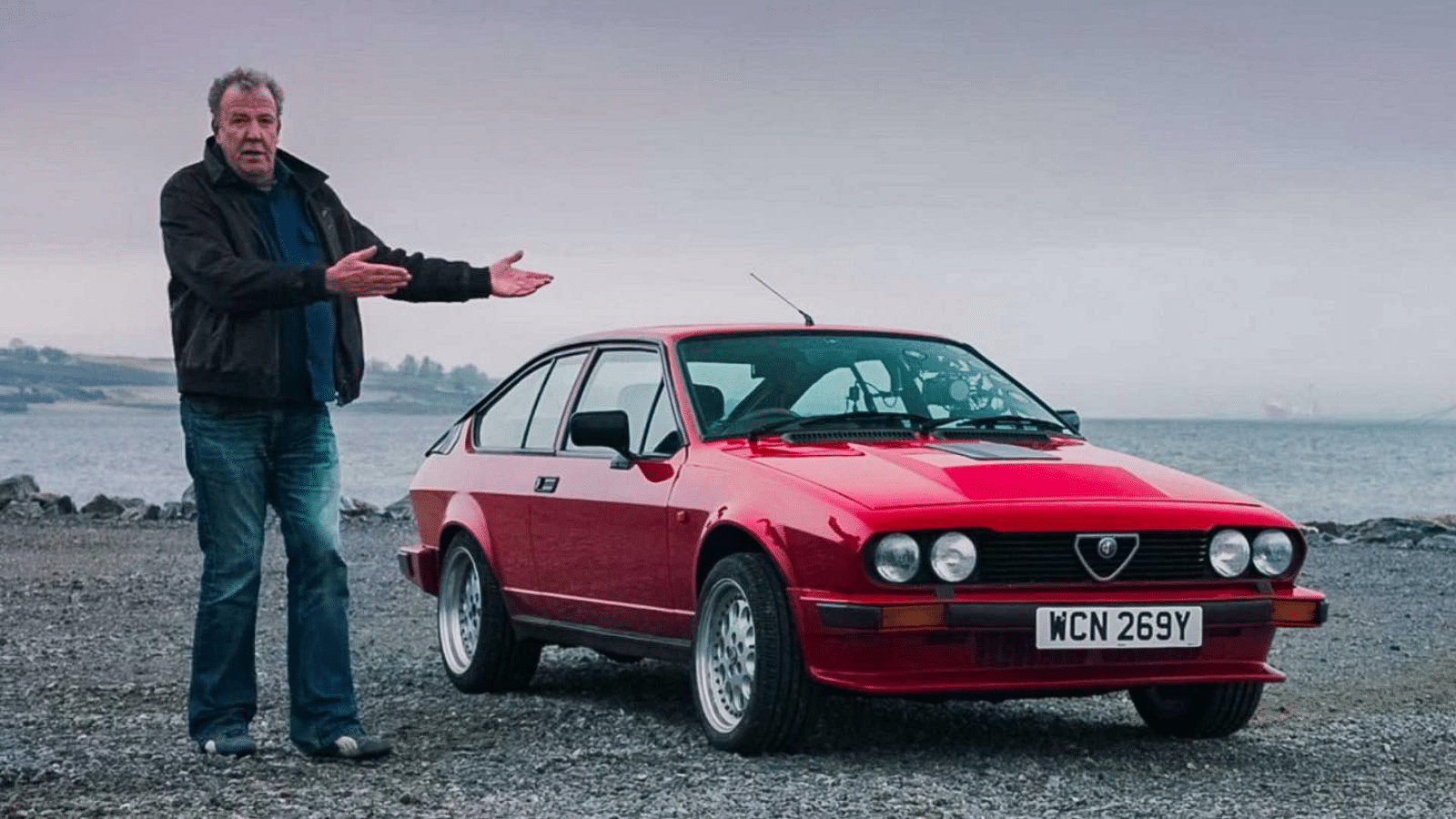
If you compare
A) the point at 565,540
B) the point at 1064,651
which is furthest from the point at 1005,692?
the point at 565,540

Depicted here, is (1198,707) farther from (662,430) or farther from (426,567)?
(426,567)

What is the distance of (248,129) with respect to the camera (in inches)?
257

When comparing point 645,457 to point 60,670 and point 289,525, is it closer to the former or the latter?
point 289,525

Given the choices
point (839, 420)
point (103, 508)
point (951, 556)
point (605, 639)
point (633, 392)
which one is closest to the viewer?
point (951, 556)

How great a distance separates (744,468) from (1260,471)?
66.0 metres

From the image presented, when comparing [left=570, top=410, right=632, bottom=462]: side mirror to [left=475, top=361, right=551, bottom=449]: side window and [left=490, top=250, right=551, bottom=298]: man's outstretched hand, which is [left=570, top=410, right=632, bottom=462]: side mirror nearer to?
[left=490, top=250, right=551, bottom=298]: man's outstretched hand

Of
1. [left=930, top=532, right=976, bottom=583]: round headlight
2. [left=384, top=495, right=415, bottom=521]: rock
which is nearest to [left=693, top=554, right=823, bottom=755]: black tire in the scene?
[left=930, top=532, right=976, bottom=583]: round headlight

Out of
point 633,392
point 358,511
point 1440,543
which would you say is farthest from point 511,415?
point 358,511

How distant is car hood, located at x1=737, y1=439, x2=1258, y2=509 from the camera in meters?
6.30

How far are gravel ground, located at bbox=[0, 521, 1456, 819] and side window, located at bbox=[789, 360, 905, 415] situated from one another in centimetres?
116

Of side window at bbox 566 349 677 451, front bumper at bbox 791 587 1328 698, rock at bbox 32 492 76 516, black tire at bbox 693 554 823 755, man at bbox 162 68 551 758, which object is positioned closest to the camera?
front bumper at bbox 791 587 1328 698

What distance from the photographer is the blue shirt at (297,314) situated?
6582 millimetres

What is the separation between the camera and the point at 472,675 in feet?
28.1

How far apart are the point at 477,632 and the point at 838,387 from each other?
2108mm
